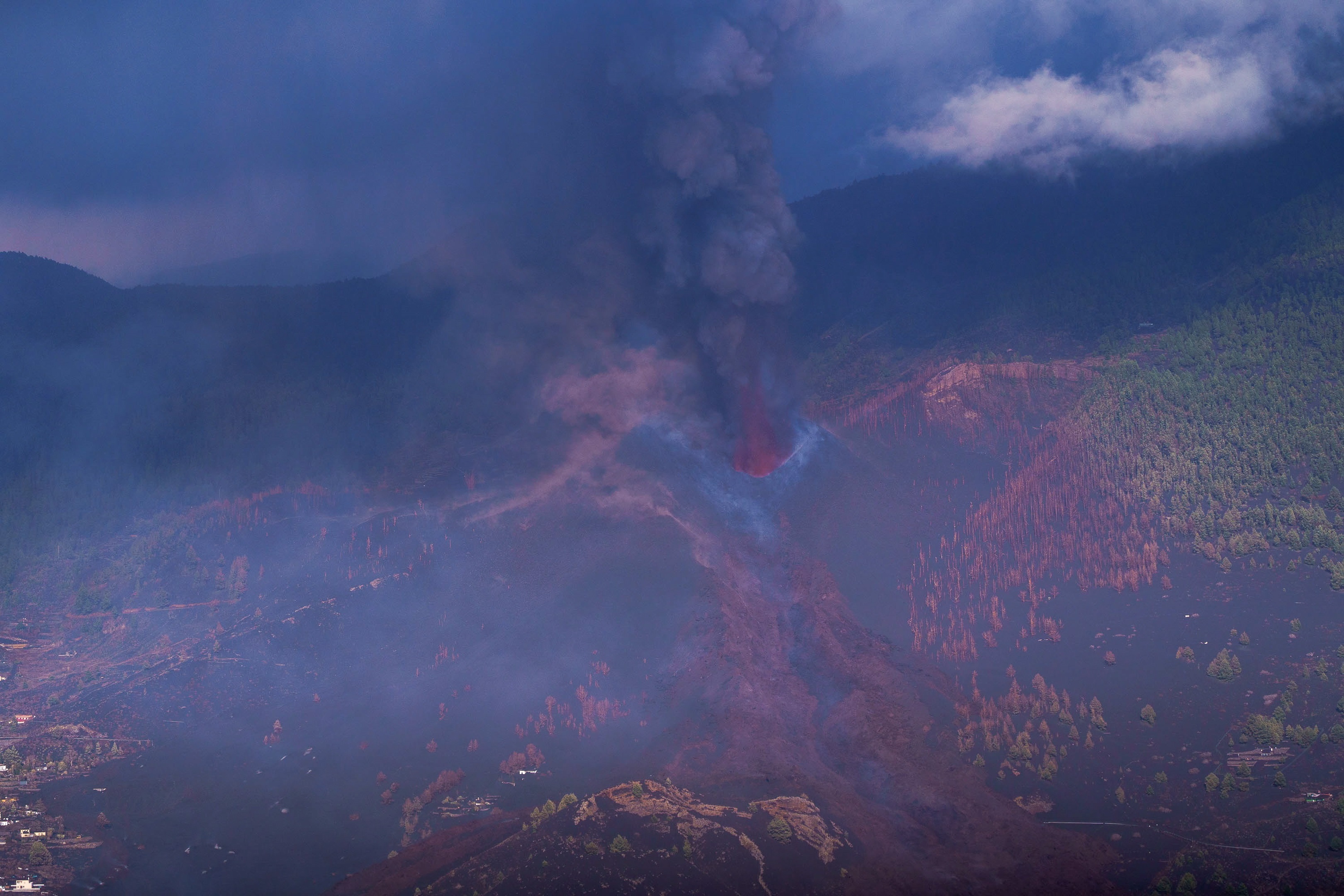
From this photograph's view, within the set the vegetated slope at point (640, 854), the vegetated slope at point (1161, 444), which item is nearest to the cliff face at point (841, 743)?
the vegetated slope at point (640, 854)

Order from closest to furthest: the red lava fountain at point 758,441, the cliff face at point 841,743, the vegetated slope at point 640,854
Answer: the vegetated slope at point 640,854 < the cliff face at point 841,743 < the red lava fountain at point 758,441

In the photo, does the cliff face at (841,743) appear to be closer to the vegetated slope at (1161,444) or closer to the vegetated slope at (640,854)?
the vegetated slope at (640,854)

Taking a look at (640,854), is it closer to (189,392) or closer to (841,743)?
(841,743)

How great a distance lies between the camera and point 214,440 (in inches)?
2670

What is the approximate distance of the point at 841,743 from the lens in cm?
3694

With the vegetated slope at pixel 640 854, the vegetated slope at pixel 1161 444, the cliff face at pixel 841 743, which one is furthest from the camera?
the vegetated slope at pixel 1161 444

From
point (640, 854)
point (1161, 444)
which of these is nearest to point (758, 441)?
point (1161, 444)

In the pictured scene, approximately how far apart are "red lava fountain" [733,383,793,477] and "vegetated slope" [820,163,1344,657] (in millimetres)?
6262

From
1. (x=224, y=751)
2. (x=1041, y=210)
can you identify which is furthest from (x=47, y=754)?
(x=1041, y=210)

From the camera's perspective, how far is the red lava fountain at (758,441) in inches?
2141

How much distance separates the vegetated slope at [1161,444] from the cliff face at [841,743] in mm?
4891

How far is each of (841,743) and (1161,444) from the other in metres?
27.6

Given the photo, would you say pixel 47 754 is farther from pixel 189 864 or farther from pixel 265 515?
pixel 265 515

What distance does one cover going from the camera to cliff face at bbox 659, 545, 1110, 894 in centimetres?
3086
